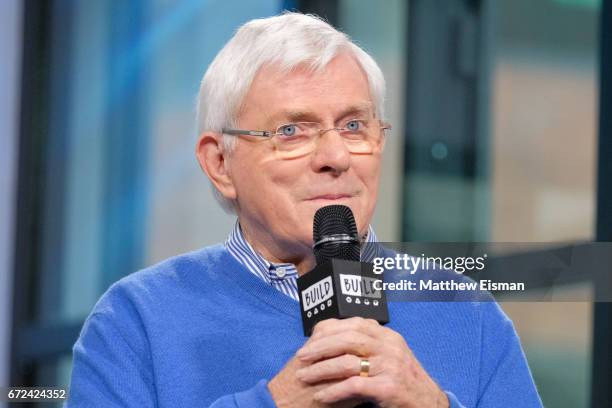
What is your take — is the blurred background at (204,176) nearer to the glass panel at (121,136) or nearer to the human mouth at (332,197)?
the glass panel at (121,136)

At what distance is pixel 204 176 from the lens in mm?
3561

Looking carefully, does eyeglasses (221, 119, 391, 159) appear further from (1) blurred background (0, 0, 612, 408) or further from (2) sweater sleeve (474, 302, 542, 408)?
(1) blurred background (0, 0, 612, 408)

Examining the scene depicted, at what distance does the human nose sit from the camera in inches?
69.0

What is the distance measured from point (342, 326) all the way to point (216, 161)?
2.29 ft

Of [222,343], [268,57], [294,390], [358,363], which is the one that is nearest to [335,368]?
[358,363]

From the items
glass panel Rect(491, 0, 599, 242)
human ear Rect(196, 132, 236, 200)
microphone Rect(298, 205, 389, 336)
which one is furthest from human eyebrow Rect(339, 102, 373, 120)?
glass panel Rect(491, 0, 599, 242)

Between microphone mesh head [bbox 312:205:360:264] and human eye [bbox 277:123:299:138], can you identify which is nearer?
microphone mesh head [bbox 312:205:360:264]

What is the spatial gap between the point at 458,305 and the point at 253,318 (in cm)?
37

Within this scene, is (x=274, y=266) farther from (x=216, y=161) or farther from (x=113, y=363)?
(x=113, y=363)

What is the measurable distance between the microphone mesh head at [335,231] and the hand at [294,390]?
0.51ft

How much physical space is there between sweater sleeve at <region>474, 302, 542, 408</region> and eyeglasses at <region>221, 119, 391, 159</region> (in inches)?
14.4

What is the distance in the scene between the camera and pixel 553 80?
3.09 meters

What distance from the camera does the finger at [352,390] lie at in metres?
1.35

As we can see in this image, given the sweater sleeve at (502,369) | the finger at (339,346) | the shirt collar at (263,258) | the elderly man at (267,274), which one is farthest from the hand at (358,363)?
the shirt collar at (263,258)
